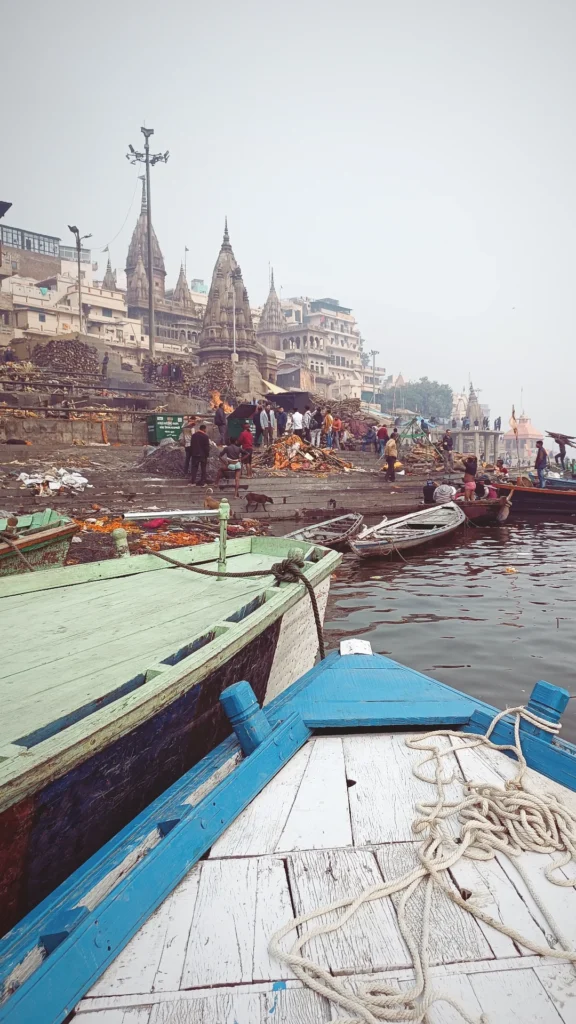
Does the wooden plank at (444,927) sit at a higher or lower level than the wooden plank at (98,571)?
lower

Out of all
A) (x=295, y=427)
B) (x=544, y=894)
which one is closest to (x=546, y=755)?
Result: (x=544, y=894)

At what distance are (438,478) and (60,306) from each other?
3891 centimetres

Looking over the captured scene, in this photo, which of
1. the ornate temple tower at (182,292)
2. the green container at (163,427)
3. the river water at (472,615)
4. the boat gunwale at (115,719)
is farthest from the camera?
the ornate temple tower at (182,292)

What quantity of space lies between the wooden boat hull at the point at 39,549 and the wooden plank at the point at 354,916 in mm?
5129

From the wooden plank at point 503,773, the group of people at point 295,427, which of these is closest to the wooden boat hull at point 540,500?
the group of people at point 295,427

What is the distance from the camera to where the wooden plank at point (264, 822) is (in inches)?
77.0

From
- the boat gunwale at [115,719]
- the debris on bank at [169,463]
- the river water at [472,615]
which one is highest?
the debris on bank at [169,463]

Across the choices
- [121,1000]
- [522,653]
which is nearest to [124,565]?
[121,1000]

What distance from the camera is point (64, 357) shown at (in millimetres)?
28469

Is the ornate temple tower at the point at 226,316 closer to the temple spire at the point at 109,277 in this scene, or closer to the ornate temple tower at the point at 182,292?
the ornate temple tower at the point at 182,292

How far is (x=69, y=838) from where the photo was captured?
2100mm

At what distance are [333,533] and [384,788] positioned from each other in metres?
9.37

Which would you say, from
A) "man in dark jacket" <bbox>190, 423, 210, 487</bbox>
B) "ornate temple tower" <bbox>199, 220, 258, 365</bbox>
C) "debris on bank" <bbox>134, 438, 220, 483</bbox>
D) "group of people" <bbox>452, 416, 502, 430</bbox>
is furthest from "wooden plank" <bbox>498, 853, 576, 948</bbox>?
"group of people" <bbox>452, 416, 502, 430</bbox>

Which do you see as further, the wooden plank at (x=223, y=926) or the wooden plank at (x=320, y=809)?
the wooden plank at (x=320, y=809)
